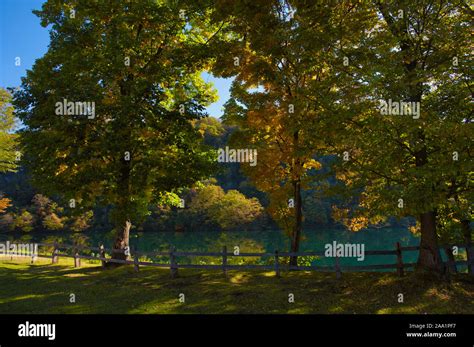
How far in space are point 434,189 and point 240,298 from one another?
8188 mm

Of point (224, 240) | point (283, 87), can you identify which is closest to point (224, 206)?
point (224, 240)

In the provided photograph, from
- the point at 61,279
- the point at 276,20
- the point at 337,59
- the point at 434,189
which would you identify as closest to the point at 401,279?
the point at 434,189

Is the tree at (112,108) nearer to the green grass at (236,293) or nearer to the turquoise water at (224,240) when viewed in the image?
the green grass at (236,293)

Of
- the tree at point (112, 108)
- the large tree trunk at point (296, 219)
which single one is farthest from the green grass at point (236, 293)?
the tree at point (112, 108)

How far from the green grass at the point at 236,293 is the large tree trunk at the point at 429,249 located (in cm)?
81

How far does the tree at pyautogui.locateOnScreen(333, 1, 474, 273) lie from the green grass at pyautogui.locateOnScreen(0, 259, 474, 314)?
2018mm

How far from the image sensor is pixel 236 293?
47.7 ft

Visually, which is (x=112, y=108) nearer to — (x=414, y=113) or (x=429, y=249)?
(x=414, y=113)

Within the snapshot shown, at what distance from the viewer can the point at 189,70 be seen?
20922 millimetres

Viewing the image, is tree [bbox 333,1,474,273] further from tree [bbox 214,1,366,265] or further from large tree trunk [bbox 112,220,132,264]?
large tree trunk [bbox 112,220,132,264]

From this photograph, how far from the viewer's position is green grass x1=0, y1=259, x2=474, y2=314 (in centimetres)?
1263

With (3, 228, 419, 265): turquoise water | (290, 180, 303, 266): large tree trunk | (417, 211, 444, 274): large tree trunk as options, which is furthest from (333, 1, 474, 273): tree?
(3, 228, 419, 265): turquoise water
